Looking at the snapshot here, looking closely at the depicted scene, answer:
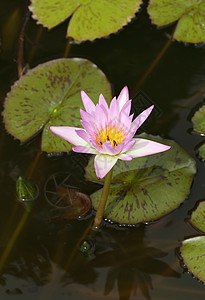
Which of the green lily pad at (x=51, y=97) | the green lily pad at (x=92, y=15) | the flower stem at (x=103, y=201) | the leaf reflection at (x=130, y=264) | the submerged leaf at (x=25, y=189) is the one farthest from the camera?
the green lily pad at (x=92, y=15)

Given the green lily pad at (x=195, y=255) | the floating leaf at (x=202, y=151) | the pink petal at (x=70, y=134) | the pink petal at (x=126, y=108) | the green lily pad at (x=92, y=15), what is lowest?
the green lily pad at (x=195, y=255)

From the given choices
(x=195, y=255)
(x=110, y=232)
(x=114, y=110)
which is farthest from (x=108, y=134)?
(x=195, y=255)

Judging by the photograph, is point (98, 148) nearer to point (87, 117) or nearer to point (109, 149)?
point (109, 149)

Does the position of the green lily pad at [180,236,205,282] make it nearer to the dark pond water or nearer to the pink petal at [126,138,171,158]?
the dark pond water

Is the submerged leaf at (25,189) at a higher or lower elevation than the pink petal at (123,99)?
lower

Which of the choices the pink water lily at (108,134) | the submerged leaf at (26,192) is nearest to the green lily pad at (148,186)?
the submerged leaf at (26,192)

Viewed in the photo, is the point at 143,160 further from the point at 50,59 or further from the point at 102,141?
the point at 50,59

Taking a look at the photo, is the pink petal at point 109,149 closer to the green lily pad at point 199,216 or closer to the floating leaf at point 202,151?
the green lily pad at point 199,216
